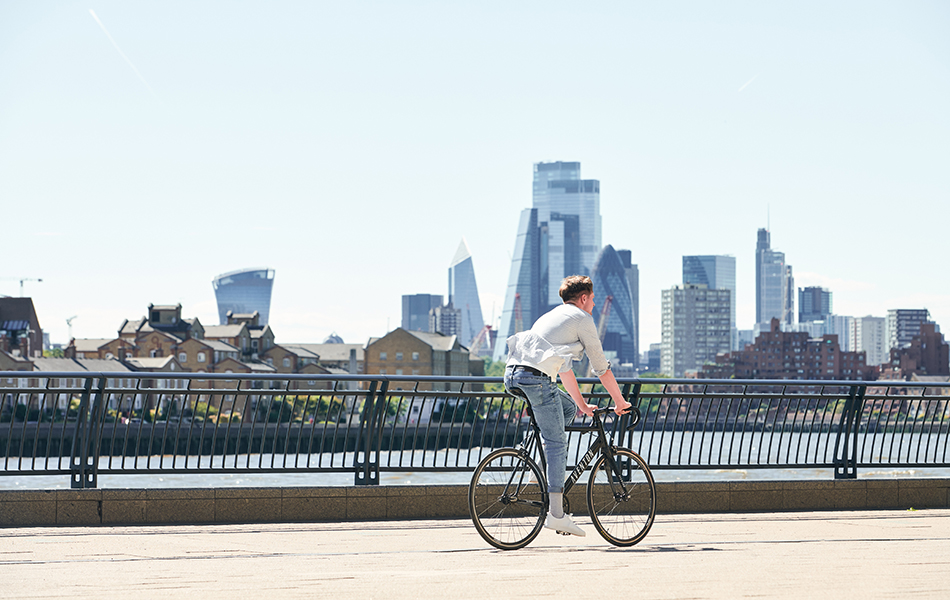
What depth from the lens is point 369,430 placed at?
10.0 meters

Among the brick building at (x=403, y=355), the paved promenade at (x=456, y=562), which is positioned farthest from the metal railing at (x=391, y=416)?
the brick building at (x=403, y=355)

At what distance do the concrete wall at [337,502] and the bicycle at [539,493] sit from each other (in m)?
1.82

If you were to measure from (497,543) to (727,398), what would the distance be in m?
4.31

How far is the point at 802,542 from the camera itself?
843 centimetres

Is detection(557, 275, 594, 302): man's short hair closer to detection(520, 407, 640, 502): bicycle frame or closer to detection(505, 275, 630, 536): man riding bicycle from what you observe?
detection(505, 275, 630, 536): man riding bicycle

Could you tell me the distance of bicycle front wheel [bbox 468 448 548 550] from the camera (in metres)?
7.71

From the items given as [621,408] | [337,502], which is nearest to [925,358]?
[337,502]

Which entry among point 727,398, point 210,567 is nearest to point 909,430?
point 727,398

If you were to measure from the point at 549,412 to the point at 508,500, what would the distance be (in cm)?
66

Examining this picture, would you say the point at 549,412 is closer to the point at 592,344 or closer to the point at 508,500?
the point at 592,344

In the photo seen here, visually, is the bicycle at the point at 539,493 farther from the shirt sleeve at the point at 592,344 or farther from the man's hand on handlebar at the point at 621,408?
the shirt sleeve at the point at 592,344

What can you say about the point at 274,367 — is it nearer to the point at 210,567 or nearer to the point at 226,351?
the point at 226,351

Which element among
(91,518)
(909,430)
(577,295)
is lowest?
Answer: (91,518)

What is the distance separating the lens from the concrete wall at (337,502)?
30.1ft
